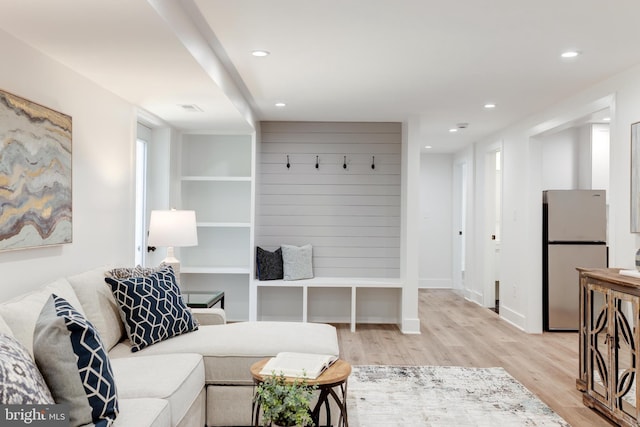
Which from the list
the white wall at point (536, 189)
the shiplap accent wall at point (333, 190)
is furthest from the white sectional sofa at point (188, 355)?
the shiplap accent wall at point (333, 190)

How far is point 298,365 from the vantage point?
248 cm

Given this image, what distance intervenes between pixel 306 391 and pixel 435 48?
7.80ft

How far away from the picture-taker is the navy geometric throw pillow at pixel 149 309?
2.90 m

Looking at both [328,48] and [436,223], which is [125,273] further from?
[436,223]

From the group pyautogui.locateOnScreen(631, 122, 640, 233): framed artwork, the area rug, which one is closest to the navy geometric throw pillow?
the area rug

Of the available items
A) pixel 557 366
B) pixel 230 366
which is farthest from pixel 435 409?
pixel 557 366

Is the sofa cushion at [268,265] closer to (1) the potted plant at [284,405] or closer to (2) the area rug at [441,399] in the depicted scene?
(2) the area rug at [441,399]

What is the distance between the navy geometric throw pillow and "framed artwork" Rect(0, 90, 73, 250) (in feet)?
1.51

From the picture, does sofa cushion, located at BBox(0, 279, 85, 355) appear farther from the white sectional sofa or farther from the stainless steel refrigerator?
the stainless steel refrigerator

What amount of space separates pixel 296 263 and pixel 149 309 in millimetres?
2966

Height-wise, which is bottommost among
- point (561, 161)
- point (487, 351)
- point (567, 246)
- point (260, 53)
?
point (487, 351)

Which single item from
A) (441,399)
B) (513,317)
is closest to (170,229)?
(441,399)

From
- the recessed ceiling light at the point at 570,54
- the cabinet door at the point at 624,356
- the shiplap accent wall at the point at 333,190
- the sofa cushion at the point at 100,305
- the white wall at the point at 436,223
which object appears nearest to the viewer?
the sofa cushion at the point at 100,305

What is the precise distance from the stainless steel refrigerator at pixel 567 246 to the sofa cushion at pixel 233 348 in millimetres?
3463
